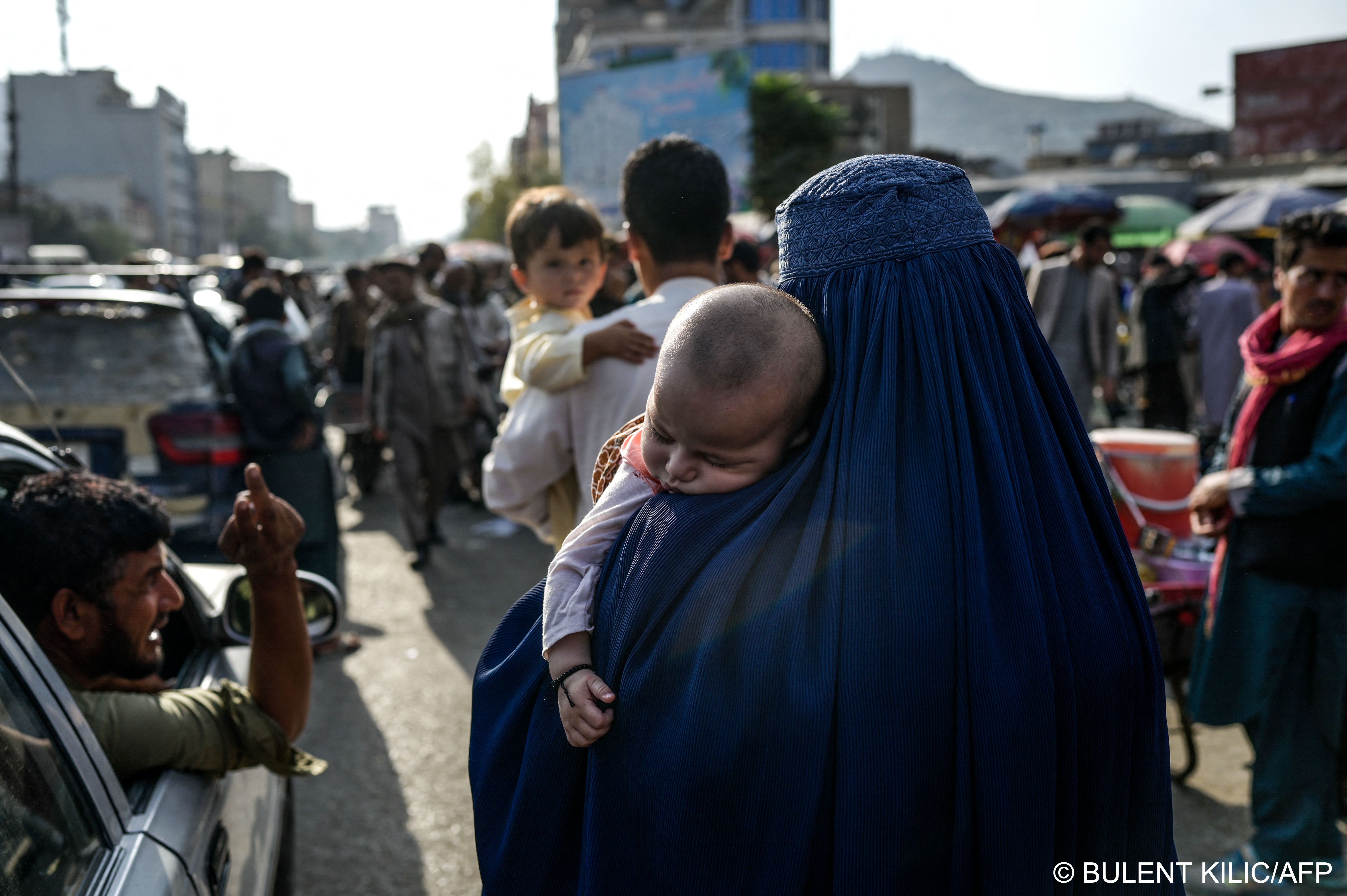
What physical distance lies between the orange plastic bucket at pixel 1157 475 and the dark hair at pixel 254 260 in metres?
7.50

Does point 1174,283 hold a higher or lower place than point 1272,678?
higher

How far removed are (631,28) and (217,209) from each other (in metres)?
59.5

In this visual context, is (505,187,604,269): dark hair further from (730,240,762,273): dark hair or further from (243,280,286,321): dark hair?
(243,280,286,321): dark hair

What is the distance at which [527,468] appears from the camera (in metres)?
2.48

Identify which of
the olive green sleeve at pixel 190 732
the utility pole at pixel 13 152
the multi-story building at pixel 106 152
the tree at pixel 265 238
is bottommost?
the olive green sleeve at pixel 190 732

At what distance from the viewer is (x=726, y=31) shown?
6234cm

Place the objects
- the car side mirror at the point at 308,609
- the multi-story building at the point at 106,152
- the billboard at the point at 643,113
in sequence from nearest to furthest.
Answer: the car side mirror at the point at 308,609 → the billboard at the point at 643,113 → the multi-story building at the point at 106,152

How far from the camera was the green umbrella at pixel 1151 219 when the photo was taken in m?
19.8

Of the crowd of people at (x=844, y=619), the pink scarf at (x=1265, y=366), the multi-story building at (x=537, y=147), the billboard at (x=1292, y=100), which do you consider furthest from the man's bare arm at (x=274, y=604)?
the multi-story building at (x=537, y=147)

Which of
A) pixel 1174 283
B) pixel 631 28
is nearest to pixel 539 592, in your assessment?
pixel 1174 283

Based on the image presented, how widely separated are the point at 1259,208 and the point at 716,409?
14.2 meters

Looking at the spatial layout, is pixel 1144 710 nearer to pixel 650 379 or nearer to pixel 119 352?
pixel 650 379

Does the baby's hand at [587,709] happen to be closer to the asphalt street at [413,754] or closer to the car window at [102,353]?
the asphalt street at [413,754]

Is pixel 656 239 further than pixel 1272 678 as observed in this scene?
No
